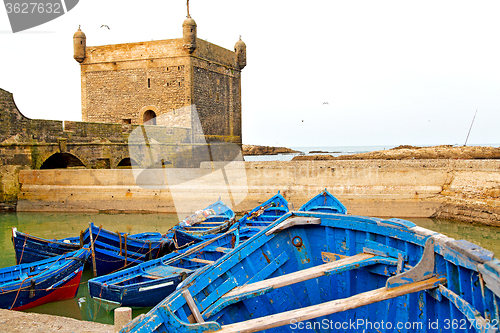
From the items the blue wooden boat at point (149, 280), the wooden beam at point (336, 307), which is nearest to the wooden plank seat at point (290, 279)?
the wooden beam at point (336, 307)

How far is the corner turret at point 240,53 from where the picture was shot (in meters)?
26.5

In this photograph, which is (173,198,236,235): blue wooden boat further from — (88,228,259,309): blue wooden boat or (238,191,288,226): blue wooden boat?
(88,228,259,309): blue wooden boat

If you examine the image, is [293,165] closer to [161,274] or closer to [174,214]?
[174,214]

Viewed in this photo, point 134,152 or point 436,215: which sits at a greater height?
point 134,152

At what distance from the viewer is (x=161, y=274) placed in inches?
265

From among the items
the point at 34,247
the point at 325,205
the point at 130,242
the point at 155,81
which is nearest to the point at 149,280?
the point at 130,242

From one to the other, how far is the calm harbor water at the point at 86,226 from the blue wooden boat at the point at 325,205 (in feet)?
13.5

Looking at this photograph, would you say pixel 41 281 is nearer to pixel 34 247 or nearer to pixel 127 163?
pixel 34 247

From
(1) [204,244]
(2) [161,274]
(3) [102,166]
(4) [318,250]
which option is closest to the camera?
(4) [318,250]

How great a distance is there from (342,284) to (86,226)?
12209 millimetres

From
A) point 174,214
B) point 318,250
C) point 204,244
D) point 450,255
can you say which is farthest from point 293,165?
point 450,255

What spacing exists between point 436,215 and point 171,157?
13.9 m

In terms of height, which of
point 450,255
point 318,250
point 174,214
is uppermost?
point 450,255

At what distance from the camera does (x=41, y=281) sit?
6504mm
